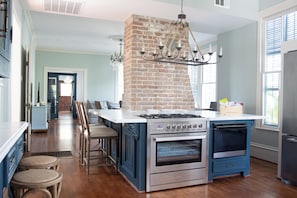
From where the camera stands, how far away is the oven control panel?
9.96ft

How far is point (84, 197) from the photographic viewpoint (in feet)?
9.50

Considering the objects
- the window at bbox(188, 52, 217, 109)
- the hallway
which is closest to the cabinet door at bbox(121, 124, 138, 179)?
the hallway

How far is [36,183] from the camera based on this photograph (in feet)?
6.13

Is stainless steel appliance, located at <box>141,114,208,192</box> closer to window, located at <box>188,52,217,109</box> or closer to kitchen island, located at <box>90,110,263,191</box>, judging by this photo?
kitchen island, located at <box>90,110,263,191</box>

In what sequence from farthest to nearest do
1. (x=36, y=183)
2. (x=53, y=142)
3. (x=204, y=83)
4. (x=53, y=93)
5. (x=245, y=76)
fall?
(x=53, y=93) → (x=204, y=83) → (x=53, y=142) → (x=245, y=76) → (x=36, y=183)

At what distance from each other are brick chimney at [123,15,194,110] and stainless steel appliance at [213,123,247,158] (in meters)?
1.49

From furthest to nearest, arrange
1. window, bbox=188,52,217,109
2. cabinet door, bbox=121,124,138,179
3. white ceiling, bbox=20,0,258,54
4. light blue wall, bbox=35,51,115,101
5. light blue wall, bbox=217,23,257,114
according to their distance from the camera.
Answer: light blue wall, bbox=35,51,115,101, window, bbox=188,52,217,109, light blue wall, bbox=217,23,257,114, white ceiling, bbox=20,0,258,54, cabinet door, bbox=121,124,138,179

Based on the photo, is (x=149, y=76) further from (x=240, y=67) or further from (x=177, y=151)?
(x=240, y=67)

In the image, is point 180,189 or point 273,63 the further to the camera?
point 273,63

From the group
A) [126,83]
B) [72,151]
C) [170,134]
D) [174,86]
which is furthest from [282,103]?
[72,151]

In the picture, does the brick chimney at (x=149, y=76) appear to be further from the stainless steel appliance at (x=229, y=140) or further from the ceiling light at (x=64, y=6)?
the stainless steel appliance at (x=229, y=140)

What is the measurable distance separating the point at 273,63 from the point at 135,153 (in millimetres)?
3170

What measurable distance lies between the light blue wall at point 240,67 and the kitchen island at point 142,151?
1.66 metres

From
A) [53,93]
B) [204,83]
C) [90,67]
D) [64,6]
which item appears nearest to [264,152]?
[204,83]
